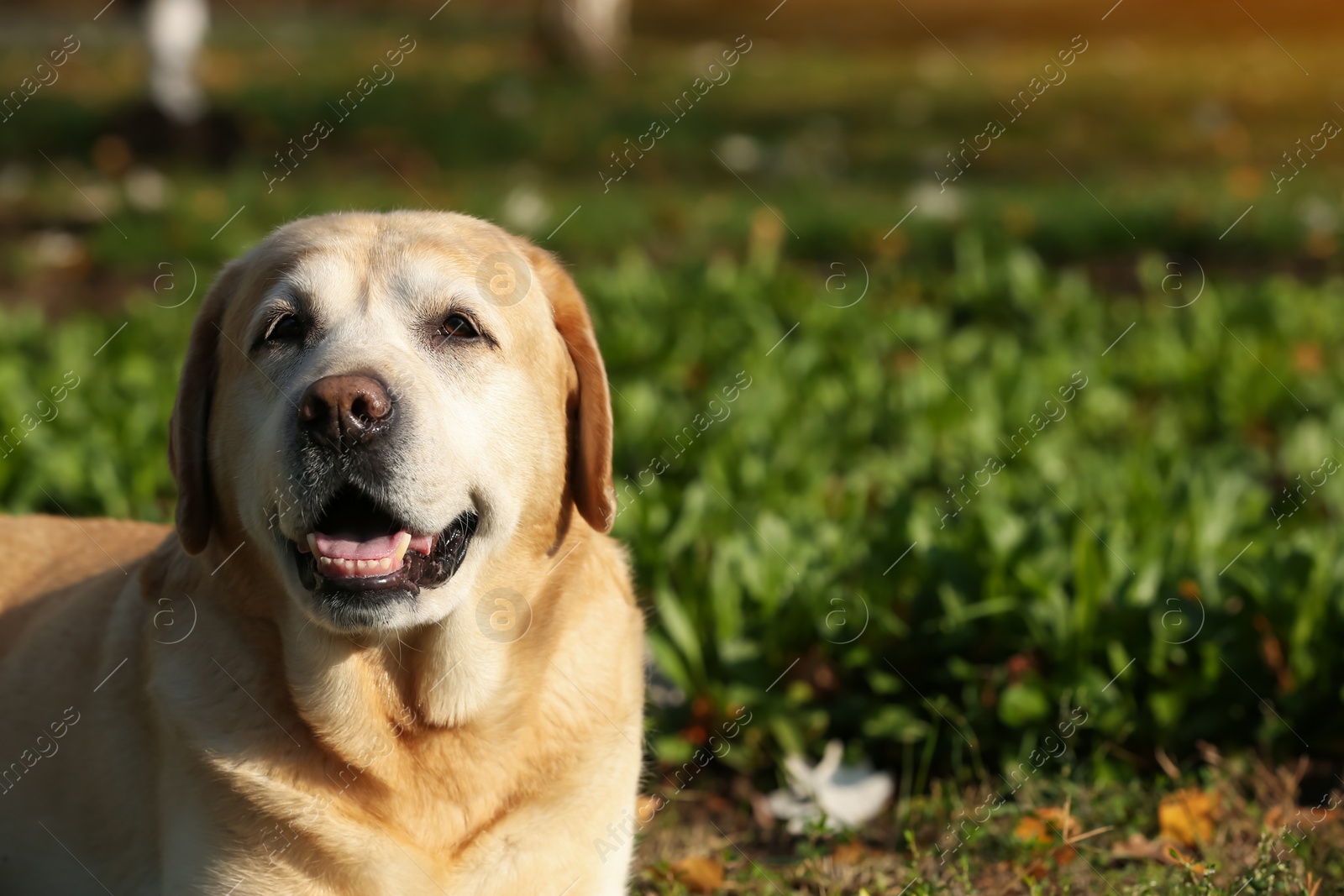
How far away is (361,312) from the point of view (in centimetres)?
283

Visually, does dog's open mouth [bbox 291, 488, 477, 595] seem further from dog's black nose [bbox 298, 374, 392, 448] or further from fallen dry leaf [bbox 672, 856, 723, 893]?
fallen dry leaf [bbox 672, 856, 723, 893]

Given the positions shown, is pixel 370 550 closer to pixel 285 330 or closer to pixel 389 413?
pixel 389 413

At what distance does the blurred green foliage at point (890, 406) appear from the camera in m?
4.01

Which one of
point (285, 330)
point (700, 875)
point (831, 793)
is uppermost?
point (285, 330)

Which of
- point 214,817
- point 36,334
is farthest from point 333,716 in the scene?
point 36,334

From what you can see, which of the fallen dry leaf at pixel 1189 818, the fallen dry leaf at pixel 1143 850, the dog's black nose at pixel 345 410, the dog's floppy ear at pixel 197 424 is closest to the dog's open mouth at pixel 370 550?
the dog's black nose at pixel 345 410

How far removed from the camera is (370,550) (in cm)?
267

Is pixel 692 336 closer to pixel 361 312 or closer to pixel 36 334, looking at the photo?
pixel 36 334

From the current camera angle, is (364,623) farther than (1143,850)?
No

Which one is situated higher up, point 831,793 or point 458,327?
point 458,327

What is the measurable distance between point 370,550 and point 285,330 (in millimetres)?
528

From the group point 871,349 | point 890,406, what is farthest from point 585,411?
point 871,349

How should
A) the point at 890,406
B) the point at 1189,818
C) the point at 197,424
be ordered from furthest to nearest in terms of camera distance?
1. the point at 890,406
2. the point at 1189,818
3. the point at 197,424

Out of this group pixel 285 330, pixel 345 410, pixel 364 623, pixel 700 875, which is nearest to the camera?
pixel 345 410
